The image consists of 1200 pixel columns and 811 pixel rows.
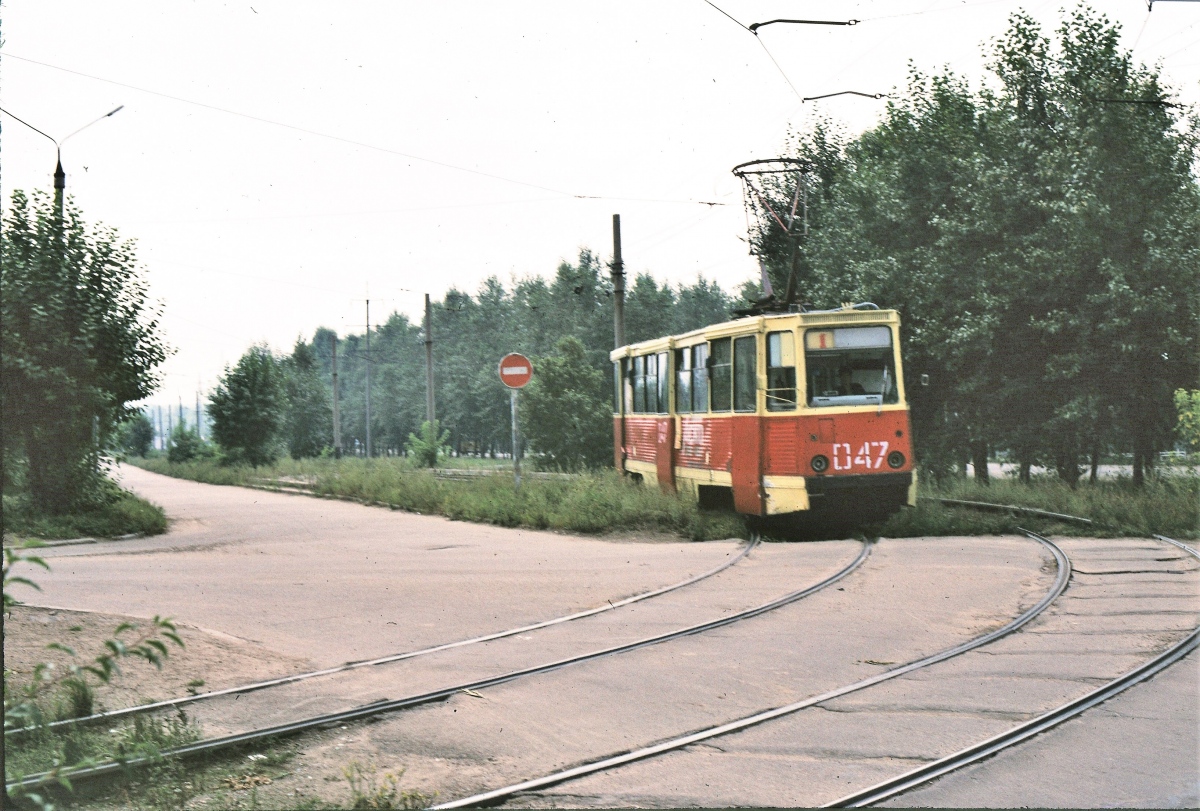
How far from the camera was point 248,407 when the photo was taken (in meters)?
48.9

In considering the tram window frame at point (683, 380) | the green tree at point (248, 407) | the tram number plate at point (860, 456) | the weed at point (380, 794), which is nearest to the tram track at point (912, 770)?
the weed at point (380, 794)

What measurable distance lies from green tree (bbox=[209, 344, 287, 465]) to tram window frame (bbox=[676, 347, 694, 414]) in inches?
1291

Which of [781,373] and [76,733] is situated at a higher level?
[781,373]

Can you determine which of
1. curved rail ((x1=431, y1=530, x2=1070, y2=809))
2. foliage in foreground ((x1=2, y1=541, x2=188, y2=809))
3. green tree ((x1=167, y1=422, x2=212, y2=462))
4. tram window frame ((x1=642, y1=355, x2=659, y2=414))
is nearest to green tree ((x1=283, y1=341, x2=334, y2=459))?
green tree ((x1=167, y1=422, x2=212, y2=462))

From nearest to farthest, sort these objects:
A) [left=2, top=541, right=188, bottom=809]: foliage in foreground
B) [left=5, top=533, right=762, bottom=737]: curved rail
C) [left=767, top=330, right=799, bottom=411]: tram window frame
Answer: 1. [left=2, top=541, right=188, bottom=809]: foliage in foreground
2. [left=5, top=533, right=762, bottom=737]: curved rail
3. [left=767, top=330, right=799, bottom=411]: tram window frame

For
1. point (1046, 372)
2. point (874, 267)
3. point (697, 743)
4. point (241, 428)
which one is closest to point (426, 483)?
point (874, 267)

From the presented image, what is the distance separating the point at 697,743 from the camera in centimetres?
621

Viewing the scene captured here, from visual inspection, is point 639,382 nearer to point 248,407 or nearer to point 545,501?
point 545,501

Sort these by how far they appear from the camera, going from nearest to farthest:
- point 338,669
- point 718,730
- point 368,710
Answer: point 718,730
point 368,710
point 338,669

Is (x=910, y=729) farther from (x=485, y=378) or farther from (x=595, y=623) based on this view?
(x=485, y=378)

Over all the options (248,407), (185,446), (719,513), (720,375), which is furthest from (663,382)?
(185,446)

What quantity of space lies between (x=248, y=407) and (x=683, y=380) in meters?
33.9

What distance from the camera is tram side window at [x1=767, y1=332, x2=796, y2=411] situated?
1565 cm

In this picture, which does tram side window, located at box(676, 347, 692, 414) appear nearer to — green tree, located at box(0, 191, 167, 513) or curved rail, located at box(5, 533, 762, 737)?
curved rail, located at box(5, 533, 762, 737)
